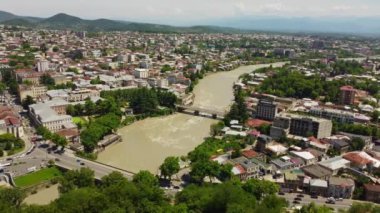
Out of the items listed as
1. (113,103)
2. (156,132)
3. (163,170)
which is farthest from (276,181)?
(113,103)

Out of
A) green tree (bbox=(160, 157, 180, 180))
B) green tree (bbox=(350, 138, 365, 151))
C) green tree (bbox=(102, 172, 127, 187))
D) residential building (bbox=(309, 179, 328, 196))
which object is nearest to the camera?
green tree (bbox=(102, 172, 127, 187))

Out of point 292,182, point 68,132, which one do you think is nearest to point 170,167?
point 292,182

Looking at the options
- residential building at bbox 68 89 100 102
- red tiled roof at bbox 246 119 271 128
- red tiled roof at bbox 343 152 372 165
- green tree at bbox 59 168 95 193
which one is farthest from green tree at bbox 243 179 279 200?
residential building at bbox 68 89 100 102

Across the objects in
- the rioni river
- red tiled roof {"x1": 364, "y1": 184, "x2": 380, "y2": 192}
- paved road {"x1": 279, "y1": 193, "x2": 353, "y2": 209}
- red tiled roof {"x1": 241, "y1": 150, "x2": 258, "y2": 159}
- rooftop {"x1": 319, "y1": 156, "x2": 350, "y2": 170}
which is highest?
rooftop {"x1": 319, "y1": 156, "x2": 350, "y2": 170}

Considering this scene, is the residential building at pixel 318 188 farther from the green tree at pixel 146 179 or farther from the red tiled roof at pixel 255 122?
the red tiled roof at pixel 255 122

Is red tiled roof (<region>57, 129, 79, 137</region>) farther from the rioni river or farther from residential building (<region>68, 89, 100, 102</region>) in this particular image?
residential building (<region>68, 89, 100, 102</region>)

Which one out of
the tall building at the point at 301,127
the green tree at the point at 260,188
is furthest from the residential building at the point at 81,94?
the green tree at the point at 260,188

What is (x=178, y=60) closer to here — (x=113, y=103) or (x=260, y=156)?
(x=113, y=103)
